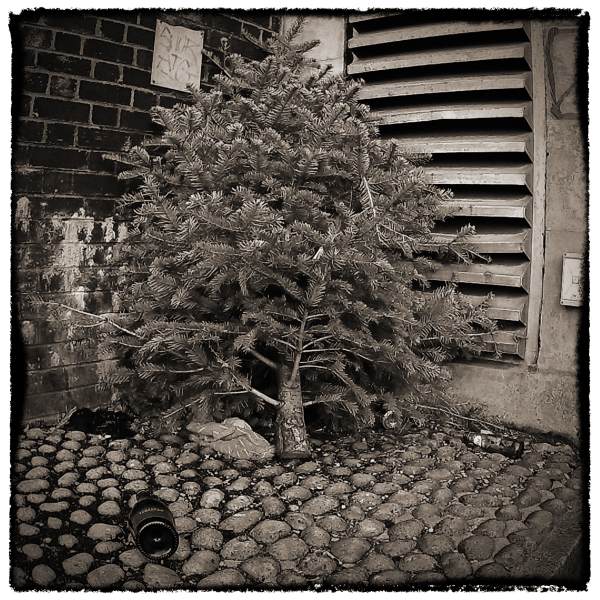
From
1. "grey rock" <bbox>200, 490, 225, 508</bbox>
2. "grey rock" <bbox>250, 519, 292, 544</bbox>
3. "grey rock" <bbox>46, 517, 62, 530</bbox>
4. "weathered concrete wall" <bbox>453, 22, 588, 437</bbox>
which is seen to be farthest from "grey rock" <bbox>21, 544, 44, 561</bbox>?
A: "weathered concrete wall" <bbox>453, 22, 588, 437</bbox>

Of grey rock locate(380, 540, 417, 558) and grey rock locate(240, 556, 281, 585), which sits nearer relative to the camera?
grey rock locate(240, 556, 281, 585)

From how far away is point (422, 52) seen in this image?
3.59m

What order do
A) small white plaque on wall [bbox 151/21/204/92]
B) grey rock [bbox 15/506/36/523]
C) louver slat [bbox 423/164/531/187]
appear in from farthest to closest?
small white plaque on wall [bbox 151/21/204/92], louver slat [bbox 423/164/531/187], grey rock [bbox 15/506/36/523]

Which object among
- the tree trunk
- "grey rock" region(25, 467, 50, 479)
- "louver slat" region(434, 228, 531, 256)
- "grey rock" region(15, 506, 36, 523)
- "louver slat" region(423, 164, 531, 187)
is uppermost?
"louver slat" region(423, 164, 531, 187)

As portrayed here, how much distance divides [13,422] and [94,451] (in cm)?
50

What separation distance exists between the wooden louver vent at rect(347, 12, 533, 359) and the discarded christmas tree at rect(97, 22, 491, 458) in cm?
33

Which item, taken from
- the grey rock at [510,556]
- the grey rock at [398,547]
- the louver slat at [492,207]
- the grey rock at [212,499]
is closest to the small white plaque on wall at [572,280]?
the louver slat at [492,207]

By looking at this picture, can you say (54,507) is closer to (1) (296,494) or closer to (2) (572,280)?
(1) (296,494)

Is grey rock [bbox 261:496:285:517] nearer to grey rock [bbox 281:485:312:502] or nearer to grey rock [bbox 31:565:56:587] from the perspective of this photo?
grey rock [bbox 281:485:312:502]

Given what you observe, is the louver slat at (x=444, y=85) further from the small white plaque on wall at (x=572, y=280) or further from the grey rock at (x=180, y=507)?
the grey rock at (x=180, y=507)

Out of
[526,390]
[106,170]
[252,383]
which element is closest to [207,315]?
[252,383]

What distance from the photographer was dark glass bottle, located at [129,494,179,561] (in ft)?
6.56

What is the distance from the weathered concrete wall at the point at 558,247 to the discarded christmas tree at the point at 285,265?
0.44 metres

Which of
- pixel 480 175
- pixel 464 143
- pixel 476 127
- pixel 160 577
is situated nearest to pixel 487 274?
pixel 480 175
